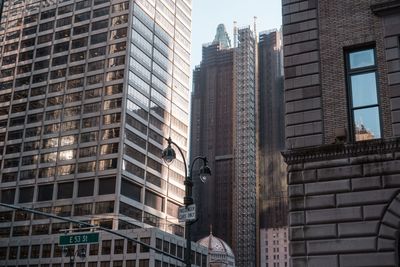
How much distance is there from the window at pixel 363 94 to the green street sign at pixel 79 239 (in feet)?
36.6

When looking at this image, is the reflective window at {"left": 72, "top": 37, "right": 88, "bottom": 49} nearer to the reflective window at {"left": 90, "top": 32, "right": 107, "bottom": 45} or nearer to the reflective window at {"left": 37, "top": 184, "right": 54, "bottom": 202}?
the reflective window at {"left": 90, "top": 32, "right": 107, "bottom": 45}

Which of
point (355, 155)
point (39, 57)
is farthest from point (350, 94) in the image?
point (39, 57)

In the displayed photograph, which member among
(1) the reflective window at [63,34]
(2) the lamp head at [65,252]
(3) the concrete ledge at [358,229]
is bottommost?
(3) the concrete ledge at [358,229]

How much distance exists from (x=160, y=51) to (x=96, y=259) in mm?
48928

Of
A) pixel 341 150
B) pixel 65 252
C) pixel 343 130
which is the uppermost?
pixel 65 252

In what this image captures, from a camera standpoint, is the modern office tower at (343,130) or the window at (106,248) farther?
the window at (106,248)

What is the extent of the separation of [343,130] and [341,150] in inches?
28.0

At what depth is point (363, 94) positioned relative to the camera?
719 inches

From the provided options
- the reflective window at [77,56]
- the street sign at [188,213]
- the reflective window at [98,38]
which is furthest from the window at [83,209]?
the street sign at [188,213]

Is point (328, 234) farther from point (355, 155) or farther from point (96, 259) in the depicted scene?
point (96, 259)

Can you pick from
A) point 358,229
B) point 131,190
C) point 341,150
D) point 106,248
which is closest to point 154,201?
point 131,190

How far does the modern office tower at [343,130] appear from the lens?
16375 millimetres

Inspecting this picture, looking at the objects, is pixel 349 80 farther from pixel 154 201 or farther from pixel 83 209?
pixel 154 201

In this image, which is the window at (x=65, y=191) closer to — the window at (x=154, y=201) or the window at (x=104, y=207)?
the window at (x=104, y=207)
